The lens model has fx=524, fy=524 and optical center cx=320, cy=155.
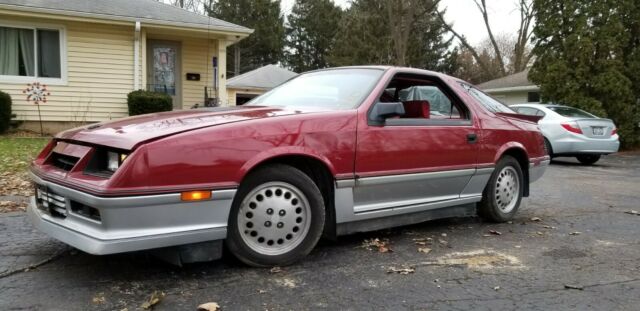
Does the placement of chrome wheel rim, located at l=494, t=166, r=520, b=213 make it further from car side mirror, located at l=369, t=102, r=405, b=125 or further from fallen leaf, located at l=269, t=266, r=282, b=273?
fallen leaf, located at l=269, t=266, r=282, b=273

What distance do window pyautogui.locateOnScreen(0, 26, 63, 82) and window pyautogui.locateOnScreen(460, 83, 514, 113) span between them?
37.2 ft

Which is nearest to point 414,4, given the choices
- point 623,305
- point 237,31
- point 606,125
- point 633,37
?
point 633,37

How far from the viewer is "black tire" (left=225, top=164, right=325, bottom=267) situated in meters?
3.38

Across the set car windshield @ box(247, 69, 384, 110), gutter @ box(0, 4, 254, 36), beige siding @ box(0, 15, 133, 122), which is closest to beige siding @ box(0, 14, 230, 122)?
beige siding @ box(0, 15, 133, 122)

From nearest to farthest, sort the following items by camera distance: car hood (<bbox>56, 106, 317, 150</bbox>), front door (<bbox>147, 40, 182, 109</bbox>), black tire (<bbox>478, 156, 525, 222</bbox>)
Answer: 1. car hood (<bbox>56, 106, 317, 150</bbox>)
2. black tire (<bbox>478, 156, 525, 222</bbox>)
3. front door (<bbox>147, 40, 182, 109</bbox>)

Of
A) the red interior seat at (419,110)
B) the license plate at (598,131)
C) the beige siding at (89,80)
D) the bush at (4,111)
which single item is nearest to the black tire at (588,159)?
the license plate at (598,131)

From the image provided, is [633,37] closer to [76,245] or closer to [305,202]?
[305,202]

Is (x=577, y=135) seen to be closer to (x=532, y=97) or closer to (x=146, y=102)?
(x=146, y=102)

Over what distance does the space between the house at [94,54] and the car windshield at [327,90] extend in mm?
9863

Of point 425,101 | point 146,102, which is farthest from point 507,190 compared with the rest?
point 146,102

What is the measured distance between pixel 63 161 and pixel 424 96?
3.39 metres

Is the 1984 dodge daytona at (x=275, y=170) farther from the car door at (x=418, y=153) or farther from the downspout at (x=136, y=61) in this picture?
the downspout at (x=136, y=61)

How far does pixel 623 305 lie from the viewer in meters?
3.12

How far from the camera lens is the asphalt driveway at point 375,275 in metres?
3.03
